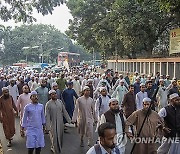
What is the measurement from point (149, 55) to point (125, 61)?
838cm

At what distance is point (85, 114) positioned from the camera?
347 inches

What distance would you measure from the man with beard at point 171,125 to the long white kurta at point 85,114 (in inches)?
117

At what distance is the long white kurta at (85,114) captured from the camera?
8.76m

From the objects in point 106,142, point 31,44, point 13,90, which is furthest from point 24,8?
point 31,44

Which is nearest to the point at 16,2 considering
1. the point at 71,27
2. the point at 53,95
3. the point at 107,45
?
the point at 53,95

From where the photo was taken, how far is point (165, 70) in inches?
846

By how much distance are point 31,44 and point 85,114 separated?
67.1 meters

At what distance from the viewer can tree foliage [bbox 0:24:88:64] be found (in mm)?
→ 68375

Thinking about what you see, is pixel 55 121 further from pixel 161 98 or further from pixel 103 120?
pixel 161 98

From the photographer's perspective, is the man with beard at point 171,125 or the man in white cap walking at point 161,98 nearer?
the man with beard at point 171,125

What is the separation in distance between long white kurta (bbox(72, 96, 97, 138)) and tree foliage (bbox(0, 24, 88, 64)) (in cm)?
5542

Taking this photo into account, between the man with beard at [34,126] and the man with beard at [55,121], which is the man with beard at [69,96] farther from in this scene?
the man with beard at [34,126]

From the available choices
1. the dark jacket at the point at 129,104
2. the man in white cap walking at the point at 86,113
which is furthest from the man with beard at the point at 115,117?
the dark jacket at the point at 129,104

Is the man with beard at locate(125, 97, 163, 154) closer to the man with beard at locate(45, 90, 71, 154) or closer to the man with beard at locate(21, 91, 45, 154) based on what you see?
the man with beard at locate(21, 91, 45, 154)
